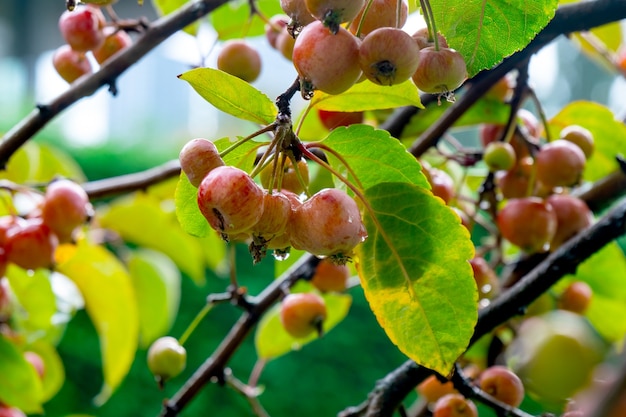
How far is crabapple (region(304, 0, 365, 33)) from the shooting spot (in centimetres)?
36

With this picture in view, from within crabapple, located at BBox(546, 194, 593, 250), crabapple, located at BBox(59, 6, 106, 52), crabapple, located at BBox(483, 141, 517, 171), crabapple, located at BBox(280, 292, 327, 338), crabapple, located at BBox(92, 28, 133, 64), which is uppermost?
crabapple, located at BBox(59, 6, 106, 52)

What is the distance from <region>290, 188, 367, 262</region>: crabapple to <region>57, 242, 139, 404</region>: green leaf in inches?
25.4

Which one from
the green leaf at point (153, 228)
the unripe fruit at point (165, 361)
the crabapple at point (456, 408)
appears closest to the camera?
the crabapple at point (456, 408)

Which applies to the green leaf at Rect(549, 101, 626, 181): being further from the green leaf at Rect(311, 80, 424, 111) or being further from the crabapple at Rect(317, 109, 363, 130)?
the green leaf at Rect(311, 80, 424, 111)

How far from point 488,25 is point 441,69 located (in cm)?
4

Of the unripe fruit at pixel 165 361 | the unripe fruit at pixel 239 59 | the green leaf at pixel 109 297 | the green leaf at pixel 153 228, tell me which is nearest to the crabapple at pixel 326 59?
the unripe fruit at pixel 239 59

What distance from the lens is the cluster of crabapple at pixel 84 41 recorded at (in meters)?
0.67

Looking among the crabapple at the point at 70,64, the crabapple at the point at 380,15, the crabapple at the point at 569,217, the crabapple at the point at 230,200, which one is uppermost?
the crabapple at the point at 380,15

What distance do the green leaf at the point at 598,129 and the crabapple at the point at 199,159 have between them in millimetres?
553

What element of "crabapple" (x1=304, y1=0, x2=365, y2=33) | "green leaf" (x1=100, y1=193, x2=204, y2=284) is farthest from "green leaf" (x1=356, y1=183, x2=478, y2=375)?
"green leaf" (x1=100, y1=193, x2=204, y2=284)

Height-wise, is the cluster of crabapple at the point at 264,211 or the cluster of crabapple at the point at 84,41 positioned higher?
the cluster of crabapple at the point at 84,41

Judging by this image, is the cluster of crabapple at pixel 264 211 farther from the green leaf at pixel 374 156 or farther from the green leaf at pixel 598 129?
the green leaf at pixel 598 129

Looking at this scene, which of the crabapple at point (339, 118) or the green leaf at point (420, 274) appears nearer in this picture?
the green leaf at point (420, 274)

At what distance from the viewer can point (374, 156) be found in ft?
1.58
